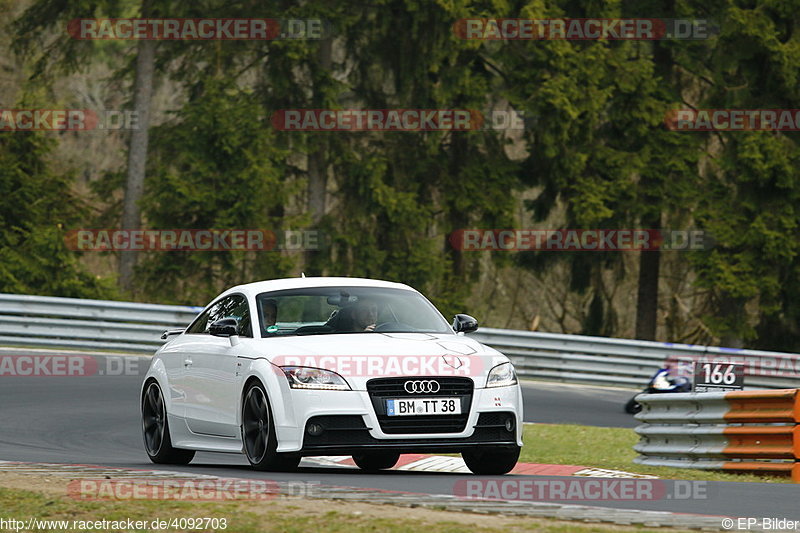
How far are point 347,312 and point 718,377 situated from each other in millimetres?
3948

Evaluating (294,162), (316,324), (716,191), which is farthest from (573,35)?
(316,324)

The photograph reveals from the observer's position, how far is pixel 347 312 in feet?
37.9

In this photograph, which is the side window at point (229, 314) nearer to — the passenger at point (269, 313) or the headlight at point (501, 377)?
the passenger at point (269, 313)

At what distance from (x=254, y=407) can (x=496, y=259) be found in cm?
2571

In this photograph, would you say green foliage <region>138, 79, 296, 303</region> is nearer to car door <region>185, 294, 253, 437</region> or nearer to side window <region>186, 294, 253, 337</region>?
side window <region>186, 294, 253, 337</region>

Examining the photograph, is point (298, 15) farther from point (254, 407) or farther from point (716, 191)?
point (254, 407)

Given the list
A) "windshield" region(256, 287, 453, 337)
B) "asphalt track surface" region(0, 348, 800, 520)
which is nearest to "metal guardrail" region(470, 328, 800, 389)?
"asphalt track surface" region(0, 348, 800, 520)

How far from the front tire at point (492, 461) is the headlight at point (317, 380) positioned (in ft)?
4.06

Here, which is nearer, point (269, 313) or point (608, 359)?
point (269, 313)

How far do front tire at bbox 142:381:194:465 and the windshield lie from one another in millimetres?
1525

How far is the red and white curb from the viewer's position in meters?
12.5

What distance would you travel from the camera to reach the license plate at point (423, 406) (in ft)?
34.1

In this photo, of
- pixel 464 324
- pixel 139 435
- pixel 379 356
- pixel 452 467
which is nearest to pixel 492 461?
pixel 464 324

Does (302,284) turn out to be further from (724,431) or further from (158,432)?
(724,431)
